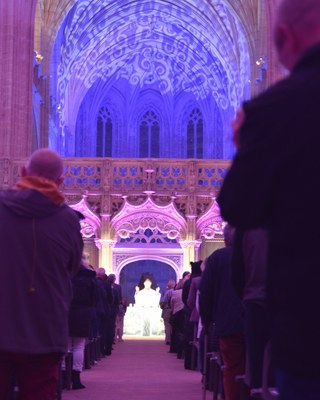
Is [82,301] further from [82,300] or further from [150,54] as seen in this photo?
[150,54]

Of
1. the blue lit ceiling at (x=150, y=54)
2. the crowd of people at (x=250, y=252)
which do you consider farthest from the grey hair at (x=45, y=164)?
the blue lit ceiling at (x=150, y=54)

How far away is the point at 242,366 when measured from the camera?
653cm

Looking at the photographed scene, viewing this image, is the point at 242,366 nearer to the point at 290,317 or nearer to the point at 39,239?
the point at 39,239

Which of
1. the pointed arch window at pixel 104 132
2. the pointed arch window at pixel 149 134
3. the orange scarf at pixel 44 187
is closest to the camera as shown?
the orange scarf at pixel 44 187

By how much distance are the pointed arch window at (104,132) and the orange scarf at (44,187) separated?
143ft

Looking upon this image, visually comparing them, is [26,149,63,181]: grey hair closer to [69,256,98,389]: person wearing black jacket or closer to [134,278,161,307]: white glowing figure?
[69,256,98,389]: person wearing black jacket

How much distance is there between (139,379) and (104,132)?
36.9 m

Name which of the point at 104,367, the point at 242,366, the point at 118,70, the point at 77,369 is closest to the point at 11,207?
the point at 242,366

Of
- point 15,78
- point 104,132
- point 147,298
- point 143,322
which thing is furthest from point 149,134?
point 15,78

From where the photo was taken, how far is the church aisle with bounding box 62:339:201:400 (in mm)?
9492

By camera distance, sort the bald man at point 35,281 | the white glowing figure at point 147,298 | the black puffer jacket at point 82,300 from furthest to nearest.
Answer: the white glowing figure at point 147,298, the black puffer jacket at point 82,300, the bald man at point 35,281

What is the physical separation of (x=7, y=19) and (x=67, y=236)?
21542 millimetres

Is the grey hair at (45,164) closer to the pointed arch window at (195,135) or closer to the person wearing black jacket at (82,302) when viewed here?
the person wearing black jacket at (82,302)

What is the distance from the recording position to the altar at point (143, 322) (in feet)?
86.8
